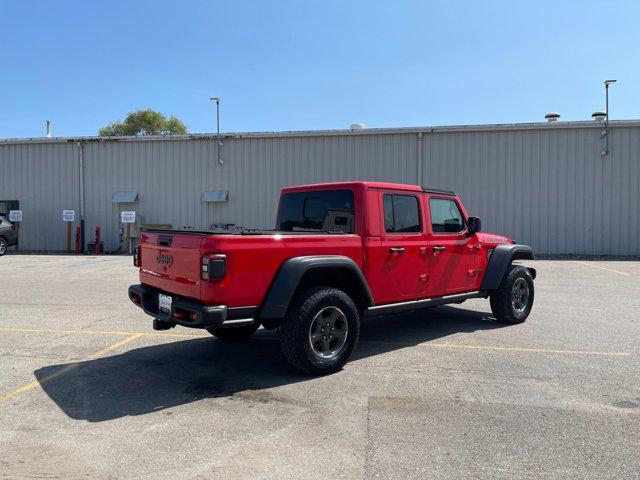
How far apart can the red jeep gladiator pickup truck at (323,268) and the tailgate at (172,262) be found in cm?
1

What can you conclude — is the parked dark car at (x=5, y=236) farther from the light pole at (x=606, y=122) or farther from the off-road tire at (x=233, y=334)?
the light pole at (x=606, y=122)

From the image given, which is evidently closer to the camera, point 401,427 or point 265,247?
point 401,427

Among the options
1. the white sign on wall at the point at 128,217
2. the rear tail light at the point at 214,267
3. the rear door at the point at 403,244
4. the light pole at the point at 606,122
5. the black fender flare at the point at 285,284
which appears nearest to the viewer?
the rear tail light at the point at 214,267

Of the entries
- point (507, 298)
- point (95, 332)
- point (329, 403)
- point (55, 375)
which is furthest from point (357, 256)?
point (95, 332)

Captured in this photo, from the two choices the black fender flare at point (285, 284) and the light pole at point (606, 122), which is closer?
the black fender flare at point (285, 284)

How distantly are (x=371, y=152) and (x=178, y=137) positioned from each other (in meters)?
8.17

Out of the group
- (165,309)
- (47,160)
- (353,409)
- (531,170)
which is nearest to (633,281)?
(531,170)

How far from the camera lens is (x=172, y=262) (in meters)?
4.66

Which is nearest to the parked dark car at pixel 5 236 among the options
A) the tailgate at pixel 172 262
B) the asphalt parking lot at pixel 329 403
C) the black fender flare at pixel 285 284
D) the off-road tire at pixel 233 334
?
the asphalt parking lot at pixel 329 403

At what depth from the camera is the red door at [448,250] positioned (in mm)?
5906

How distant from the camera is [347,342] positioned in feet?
16.1

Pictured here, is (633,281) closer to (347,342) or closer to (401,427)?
(347,342)

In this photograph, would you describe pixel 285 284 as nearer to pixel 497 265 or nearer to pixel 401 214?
pixel 401 214

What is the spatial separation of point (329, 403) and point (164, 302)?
1815mm
